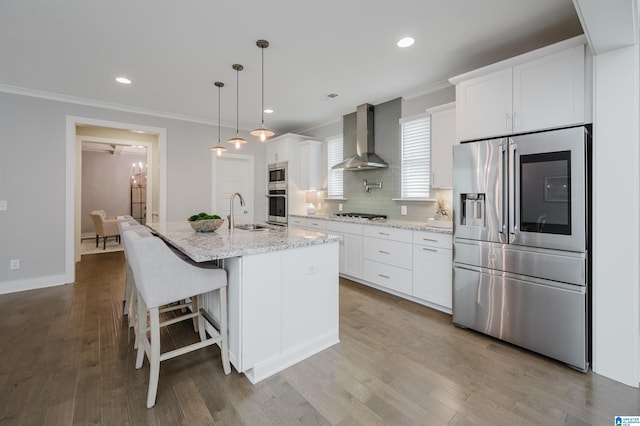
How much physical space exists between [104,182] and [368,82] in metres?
8.83

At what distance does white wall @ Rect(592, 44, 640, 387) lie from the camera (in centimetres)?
189

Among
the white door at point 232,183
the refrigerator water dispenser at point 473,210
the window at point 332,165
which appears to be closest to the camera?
the refrigerator water dispenser at point 473,210

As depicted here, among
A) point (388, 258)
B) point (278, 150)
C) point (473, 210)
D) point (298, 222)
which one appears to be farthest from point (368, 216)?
point (278, 150)

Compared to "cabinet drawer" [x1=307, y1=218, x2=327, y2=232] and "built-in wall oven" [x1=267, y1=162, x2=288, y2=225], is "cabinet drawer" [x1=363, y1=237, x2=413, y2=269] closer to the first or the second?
"cabinet drawer" [x1=307, y1=218, x2=327, y2=232]

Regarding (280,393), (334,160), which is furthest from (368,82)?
(280,393)

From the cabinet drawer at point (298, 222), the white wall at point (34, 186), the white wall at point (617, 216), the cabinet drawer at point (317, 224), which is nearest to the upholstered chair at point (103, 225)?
Result: the white wall at point (34, 186)

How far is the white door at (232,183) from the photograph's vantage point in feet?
18.0

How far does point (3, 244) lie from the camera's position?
Answer: 3.81 metres

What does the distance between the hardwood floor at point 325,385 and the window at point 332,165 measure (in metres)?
2.84

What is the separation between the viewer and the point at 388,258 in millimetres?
3613

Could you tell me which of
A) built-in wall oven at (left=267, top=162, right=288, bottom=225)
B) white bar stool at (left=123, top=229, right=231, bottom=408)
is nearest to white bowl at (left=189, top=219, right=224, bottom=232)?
white bar stool at (left=123, top=229, right=231, bottom=408)

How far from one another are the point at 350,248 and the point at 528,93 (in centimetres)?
262

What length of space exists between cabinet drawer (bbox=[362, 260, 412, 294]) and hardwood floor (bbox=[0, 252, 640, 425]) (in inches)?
28.0

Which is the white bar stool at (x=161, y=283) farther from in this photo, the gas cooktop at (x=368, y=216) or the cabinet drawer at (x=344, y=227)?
the gas cooktop at (x=368, y=216)
